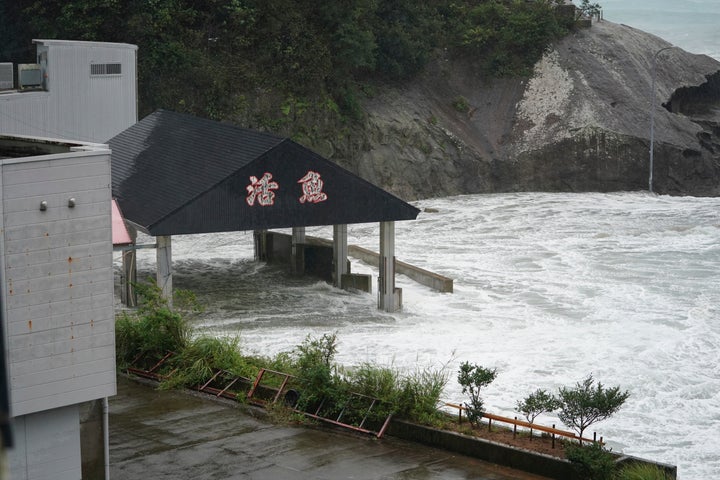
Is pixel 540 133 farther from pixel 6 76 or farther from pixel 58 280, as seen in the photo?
pixel 58 280

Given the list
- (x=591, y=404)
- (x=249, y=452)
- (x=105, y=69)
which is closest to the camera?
(x=591, y=404)

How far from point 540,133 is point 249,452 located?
38092 millimetres

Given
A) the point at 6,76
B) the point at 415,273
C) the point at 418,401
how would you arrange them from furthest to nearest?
the point at 6,76
the point at 415,273
the point at 418,401

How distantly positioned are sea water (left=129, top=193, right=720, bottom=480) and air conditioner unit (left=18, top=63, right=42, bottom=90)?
21.8ft

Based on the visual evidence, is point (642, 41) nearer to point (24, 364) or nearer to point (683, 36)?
point (24, 364)

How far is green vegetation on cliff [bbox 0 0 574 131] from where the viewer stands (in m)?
43.3

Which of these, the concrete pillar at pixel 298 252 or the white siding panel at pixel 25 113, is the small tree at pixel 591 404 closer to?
the concrete pillar at pixel 298 252

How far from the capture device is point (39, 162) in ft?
39.3

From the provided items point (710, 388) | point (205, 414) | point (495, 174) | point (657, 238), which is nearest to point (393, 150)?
point (495, 174)

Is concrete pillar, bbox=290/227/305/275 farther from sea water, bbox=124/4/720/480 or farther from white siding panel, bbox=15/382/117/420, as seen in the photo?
white siding panel, bbox=15/382/117/420

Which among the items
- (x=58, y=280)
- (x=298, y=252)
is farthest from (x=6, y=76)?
(x=58, y=280)

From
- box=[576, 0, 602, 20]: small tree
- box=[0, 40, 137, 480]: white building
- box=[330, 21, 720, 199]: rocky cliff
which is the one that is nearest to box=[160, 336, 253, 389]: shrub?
box=[0, 40, 137, 480]: white building

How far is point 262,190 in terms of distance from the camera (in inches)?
952

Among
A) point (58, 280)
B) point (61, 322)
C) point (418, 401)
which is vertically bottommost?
point (418, 401)
